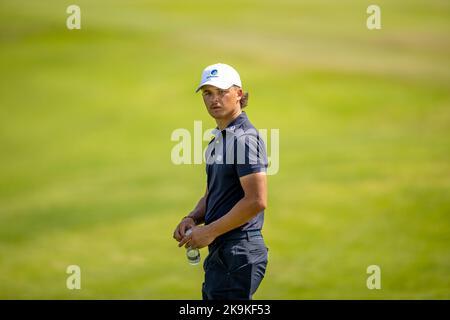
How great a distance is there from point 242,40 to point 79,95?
37.6 feet

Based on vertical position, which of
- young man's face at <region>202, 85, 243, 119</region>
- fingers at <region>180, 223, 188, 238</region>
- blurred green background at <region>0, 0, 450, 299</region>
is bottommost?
fingers at <region>180, 223, 188, 238</region>

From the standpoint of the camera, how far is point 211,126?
25578mm

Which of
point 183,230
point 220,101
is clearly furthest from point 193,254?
point 220,101

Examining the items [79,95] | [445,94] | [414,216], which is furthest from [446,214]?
[79,95]

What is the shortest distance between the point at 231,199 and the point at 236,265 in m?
0.45

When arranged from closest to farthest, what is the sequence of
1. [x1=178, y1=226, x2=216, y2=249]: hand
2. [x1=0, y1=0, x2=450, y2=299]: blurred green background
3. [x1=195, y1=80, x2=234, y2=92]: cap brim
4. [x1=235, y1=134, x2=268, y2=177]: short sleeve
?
[x1=235, y1=134, x2=268, y2=177]: short sleeve
[x1=178, y1=226, x2=216, y2=249]: hand
[x1=195, y1=80, x2=234, y2=92]: cap brim
[x1=0, y1=0, x2=450, y2=299]: blurred green background

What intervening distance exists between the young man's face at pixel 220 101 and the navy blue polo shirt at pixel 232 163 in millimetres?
89

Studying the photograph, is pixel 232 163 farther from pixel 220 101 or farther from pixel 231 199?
pixel 220 101

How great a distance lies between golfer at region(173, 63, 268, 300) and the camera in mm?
5168

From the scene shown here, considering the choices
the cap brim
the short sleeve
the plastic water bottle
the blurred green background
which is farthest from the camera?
the blurred green background

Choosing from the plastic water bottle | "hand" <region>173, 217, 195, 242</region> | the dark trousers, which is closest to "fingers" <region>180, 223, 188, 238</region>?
"hand" <region>173, 217, 195, 242</region>

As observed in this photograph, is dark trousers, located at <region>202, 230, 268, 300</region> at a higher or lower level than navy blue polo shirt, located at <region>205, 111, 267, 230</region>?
→ lower

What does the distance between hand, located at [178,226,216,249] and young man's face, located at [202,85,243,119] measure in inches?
30.9

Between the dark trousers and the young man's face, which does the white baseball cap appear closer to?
the young man's face
